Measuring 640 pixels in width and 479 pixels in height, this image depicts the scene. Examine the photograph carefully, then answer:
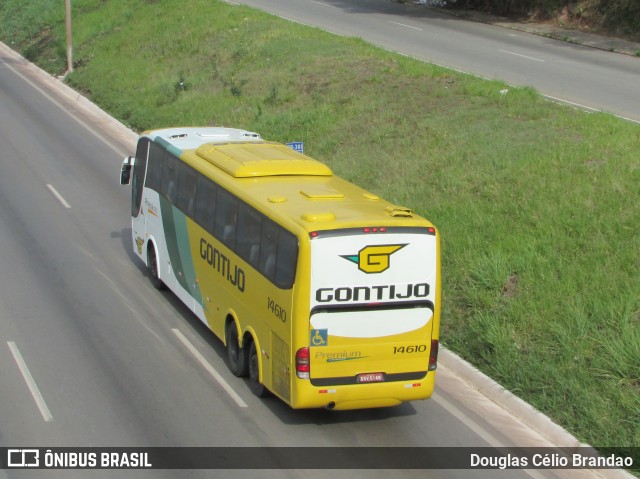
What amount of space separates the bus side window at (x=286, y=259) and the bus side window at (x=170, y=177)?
469 cm

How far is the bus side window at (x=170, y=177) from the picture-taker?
16641 mm

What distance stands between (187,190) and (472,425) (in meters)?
6.17

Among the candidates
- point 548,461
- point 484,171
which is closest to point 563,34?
point 484,171

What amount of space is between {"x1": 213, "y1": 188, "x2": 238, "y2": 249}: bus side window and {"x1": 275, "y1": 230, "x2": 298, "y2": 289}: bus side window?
1.71m

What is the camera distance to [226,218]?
14.3m

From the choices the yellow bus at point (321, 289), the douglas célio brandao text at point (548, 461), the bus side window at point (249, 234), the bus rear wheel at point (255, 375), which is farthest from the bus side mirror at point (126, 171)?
the douglas célio brandao text at point (548, 461)

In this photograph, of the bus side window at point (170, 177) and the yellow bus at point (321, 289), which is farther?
the bus side window at point (170, 177)

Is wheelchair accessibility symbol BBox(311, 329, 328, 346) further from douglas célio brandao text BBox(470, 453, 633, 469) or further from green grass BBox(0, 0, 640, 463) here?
green grass BBox(0, 0, 640, 463)

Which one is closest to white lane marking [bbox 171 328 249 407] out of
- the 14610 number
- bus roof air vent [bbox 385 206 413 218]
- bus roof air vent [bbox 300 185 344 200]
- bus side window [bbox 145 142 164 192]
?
the 14610 number

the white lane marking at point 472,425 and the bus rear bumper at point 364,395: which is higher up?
the bus rear bumper at point 364,395

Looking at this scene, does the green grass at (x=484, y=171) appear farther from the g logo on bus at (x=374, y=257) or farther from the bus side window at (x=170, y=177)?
the bus side window at (x=170, y=177)

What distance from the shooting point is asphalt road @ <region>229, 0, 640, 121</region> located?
89.1 feet

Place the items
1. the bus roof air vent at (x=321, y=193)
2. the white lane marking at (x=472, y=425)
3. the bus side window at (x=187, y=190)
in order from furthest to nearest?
the bus side window at (x=187, y=190), the bus roof air vent at (x=321, y=193), the white lane marking at (x=472, y=425)

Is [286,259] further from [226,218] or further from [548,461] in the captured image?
[548,461]
